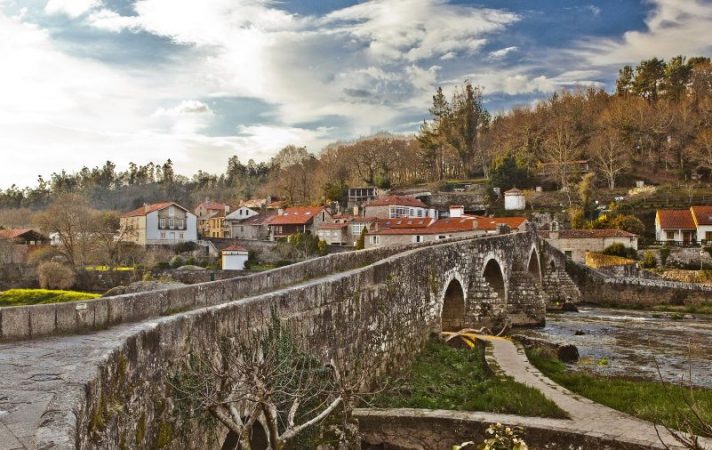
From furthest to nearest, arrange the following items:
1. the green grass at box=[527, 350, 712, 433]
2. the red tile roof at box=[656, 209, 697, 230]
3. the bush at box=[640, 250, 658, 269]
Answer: the red tile roof at box=[656, 209, 697, 230], the bush at box=[640, 250, 658, 269], the green grass at box=[527, 350, 712, 433]

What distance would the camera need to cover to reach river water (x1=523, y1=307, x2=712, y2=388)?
20.3 metres

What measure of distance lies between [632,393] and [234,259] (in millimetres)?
51106

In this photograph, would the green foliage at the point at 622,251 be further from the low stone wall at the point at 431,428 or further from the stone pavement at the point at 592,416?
the low stone wall at the point at 431,428

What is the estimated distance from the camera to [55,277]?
46.6m

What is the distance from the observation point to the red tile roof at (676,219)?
184 feet

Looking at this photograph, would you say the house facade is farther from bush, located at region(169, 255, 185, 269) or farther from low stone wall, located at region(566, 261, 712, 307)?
low stone wall, located at region(566, 261, 712, 307)

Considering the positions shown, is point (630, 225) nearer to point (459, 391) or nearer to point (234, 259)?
point (234, 259)

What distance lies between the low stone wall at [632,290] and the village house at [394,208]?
28212 millimetres

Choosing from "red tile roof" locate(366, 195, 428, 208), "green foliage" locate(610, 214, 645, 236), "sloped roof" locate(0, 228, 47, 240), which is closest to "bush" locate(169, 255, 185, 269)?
"sloped roof" locate(0, 228, 47, 240)

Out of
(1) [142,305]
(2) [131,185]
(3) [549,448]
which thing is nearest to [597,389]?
(3) [549,448]

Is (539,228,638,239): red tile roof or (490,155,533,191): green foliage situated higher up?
(490,155,533,191): green foliage

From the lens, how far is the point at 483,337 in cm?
2169

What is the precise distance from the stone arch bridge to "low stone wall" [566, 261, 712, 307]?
24.9 m

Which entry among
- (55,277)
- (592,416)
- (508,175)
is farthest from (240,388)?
(508,175)
